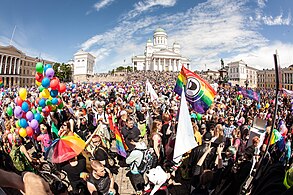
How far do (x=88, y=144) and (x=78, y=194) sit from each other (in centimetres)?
139

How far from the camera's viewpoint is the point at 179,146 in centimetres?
394

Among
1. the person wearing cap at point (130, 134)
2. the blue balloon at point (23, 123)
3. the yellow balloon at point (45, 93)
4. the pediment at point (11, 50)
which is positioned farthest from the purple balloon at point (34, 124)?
the pediment at point (11, 50)

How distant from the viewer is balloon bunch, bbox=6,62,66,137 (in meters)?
5.91

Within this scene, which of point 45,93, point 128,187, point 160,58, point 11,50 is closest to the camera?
point 128,187

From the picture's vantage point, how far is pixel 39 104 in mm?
6957

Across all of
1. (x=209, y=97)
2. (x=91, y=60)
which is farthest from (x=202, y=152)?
(x=91, y=60)

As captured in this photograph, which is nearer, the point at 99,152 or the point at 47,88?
the point at 99,152

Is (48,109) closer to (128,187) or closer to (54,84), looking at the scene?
(54,84)

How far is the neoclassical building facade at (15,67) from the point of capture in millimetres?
63719

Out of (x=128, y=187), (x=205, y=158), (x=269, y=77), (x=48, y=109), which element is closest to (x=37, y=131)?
(x=48, y=109)

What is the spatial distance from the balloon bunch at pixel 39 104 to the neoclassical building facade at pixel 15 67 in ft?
186

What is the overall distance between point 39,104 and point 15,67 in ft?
239

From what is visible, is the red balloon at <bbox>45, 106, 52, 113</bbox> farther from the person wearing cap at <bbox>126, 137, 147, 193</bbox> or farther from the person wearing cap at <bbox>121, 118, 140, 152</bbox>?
the person wearing cap at <bbox>126, 137, 147, 193</bbox>

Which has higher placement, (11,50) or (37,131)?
(11,50)
